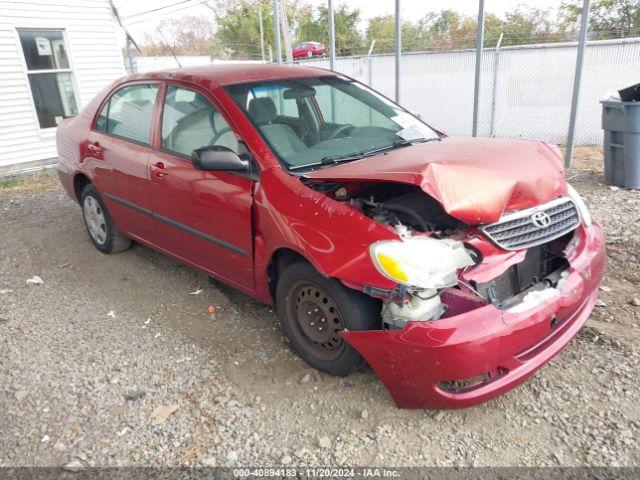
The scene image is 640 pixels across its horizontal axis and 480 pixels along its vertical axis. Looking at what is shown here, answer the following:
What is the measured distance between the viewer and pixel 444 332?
224 cm

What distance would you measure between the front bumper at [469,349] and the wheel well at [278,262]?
632 mm

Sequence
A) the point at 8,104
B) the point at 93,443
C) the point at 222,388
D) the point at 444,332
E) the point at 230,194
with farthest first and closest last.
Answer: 1. the point at 8,104
2. the point at 230,194
3. the point at 222,388
4. the point at 93,443
5. the point at 444,332

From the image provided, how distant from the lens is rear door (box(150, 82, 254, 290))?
10.4 feet

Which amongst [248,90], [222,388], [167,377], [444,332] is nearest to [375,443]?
[444,332]

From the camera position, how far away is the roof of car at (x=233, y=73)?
353 centimetres

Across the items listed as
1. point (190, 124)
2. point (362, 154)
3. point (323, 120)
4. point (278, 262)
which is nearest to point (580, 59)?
point (323, 120)

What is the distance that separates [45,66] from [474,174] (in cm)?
984

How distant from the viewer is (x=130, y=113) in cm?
419

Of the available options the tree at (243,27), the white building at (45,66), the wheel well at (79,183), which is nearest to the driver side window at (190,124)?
the wheel well at (79,183)

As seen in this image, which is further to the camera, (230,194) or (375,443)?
(230,194)

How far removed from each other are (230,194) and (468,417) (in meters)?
1.88

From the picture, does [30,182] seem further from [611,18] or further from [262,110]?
[611,18]

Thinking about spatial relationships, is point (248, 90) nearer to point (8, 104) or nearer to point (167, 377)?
point (167, 377)

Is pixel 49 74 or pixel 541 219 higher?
pixel 49 74
